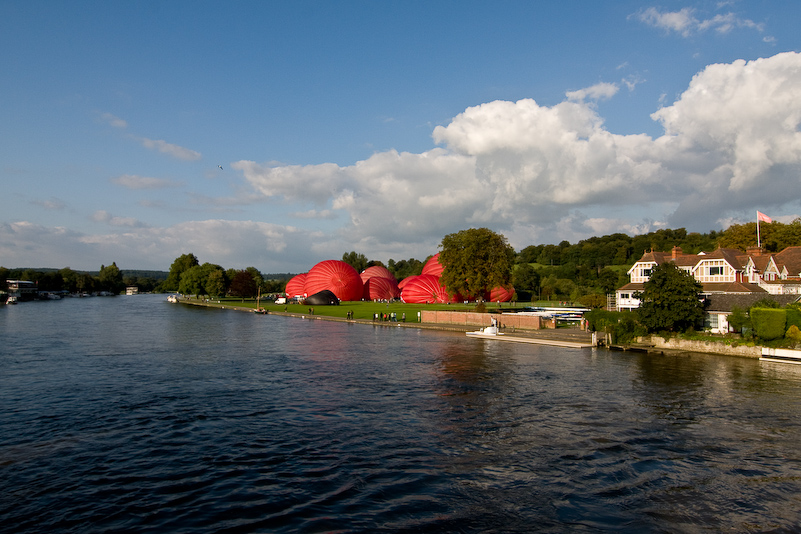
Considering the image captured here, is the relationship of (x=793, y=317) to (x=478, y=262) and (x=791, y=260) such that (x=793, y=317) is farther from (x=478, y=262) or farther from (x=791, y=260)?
(x=478, y=262)

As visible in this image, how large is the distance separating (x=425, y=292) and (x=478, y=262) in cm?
3642

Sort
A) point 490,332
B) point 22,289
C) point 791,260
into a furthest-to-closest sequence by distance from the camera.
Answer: point 22,289 < point 791,260 < point 490,332

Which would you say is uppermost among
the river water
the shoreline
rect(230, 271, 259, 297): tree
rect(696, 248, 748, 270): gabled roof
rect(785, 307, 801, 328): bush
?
rect(696, 248, 748, 270): gabled roof

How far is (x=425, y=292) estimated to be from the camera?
10600 centimetres

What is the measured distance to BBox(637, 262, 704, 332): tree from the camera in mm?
44156

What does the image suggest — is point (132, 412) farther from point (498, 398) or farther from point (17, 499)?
point (498, 398)

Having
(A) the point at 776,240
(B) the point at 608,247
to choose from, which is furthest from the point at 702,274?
(B) the point at 608,247

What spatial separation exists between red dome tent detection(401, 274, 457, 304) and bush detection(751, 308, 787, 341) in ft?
212

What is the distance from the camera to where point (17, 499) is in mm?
14156

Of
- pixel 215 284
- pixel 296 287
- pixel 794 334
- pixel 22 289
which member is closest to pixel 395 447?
pixel 794 334

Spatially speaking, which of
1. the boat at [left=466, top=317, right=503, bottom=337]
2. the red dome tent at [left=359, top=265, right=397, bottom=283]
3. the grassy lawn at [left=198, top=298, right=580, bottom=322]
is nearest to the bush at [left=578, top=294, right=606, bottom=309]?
the grassy lawn at [left=198, top=298, right=580, bottom=322]

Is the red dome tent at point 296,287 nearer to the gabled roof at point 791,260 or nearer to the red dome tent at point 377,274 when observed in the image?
the red dome tent at point 377,274

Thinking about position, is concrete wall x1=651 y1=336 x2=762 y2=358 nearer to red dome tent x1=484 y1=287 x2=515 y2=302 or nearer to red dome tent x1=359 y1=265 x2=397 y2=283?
red dome tent x1=484 y1=287 x2=515 y2=302

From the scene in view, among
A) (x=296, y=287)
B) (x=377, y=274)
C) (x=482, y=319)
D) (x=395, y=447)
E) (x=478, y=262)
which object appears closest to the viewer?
(x=395, y=447)
